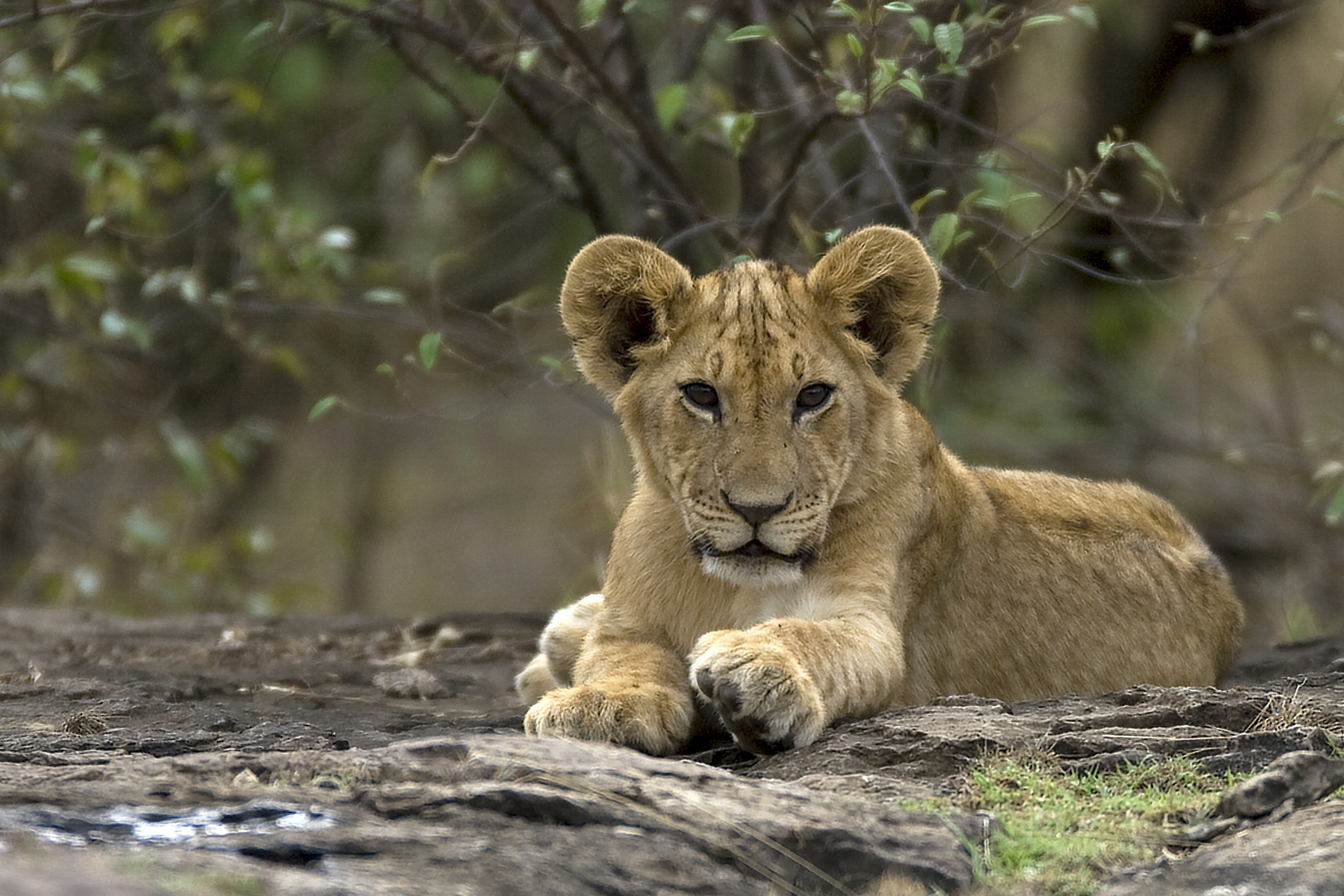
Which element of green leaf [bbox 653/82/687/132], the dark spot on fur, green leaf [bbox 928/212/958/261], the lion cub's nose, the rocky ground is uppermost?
green leaf [bbox 653/82/687/132]

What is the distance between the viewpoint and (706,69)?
6980 mm

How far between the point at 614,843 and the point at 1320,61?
10184 millimetres

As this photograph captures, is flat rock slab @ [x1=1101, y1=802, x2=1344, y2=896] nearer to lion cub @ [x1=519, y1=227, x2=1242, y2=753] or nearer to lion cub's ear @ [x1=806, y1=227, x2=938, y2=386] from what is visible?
lion cub @ [x1=519, y1=227, x2=1242, y2=753]

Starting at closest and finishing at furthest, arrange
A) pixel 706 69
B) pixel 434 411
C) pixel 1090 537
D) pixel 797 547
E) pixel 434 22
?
1. pixel 797 547
2. pixel 1090 537
3. pixel 434 22
4. pixel 434 411
5. pixel 706 69

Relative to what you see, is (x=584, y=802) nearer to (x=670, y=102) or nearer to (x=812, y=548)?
(x=812, y=548)

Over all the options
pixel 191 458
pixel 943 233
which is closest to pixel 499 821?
pixel 943 233

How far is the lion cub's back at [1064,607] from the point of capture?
4.17m

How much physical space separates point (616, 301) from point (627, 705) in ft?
3.90

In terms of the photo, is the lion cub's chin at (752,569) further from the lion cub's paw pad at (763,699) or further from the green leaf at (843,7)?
the green leaf at (843,7)

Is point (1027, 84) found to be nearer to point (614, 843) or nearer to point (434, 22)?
point (434, 22)

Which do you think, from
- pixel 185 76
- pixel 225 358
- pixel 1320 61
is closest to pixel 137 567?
pixel 225 358

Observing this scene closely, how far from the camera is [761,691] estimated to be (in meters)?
3.22

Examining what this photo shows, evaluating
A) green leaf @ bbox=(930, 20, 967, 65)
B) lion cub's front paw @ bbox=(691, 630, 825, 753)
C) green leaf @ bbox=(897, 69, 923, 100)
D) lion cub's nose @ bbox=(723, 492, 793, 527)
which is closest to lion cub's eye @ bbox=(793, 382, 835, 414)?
lion cub's nose @ bbox=(723, 492, 793, 527)

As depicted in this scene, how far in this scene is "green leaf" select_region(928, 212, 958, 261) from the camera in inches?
170
